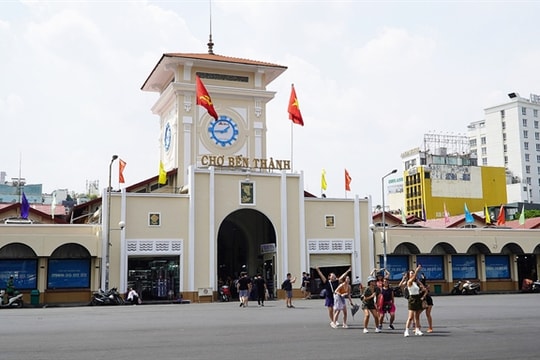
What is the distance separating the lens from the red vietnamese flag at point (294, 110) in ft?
128

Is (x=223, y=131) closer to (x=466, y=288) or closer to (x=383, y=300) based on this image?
(x=466, y=288)

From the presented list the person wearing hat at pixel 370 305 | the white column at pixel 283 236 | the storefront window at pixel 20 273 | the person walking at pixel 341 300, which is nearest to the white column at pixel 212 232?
the white column at pixel 283 236

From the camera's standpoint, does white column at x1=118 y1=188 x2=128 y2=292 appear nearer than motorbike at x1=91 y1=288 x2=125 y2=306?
No

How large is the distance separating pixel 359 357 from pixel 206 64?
31739mm

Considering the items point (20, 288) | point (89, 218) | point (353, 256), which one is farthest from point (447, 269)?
point (20, 288)

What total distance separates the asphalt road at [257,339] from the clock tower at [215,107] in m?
21.2

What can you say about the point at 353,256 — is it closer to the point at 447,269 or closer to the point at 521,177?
the point at 447,269

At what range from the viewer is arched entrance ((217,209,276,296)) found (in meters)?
38.7

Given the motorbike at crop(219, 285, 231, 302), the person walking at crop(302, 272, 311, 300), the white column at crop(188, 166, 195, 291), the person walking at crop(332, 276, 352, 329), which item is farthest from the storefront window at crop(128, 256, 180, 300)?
the person walking at crop(332, 276, 352, 329)

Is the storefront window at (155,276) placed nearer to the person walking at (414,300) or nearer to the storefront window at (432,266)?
the storefront window at (432,266)

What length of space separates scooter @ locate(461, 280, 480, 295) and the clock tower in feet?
49.8

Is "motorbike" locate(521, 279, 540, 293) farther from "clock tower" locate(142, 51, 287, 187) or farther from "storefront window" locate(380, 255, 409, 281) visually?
"clock tower" locate(142, 51, 287, 187)

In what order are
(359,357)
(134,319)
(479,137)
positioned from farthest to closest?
(479,137) → (134,319) → (359,357)

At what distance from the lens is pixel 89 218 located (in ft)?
133
